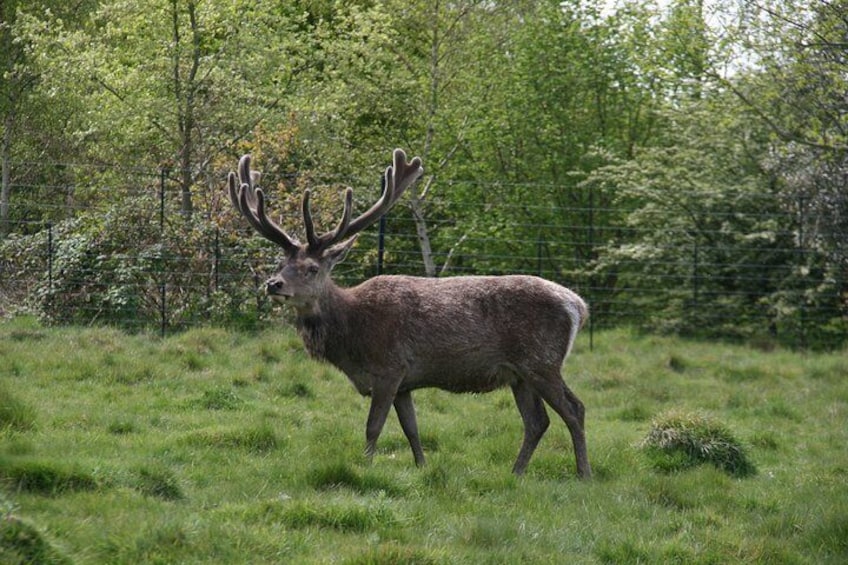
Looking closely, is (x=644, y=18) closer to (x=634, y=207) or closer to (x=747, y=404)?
(x=634, y=207)

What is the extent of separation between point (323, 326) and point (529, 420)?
192cm

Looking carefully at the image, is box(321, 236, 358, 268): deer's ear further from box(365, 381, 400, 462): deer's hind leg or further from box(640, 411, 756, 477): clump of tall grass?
box(640, 411, 756, 477): clump of tall grass

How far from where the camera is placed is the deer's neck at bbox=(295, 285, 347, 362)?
9.34 meters

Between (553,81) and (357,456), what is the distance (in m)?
16.6

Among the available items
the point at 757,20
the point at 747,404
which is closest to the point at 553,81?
the point at 757,20

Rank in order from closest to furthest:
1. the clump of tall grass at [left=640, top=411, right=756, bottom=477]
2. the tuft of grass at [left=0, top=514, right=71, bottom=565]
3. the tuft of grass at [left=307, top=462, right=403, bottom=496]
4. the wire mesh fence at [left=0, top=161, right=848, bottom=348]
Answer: the tuft of grass at [left=0, top=514, right=71, bottom=565] < the tuft of grass at [left=307, top=462, right=403, bottom=496] < the clump of tall grass at [left=640, top=411, right=756, bottom=477] < the wire mesh fence at [left=0, top=161, right=848, bottom=348]

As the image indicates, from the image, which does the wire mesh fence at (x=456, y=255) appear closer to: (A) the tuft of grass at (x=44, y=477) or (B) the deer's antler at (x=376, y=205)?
(B) the deer's antler at (x=376, y=205)

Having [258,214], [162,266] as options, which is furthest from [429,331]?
[162,266]

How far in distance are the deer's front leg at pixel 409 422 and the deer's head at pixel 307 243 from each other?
1.11m

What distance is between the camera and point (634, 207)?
75.7 ft

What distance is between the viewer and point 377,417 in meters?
9.09

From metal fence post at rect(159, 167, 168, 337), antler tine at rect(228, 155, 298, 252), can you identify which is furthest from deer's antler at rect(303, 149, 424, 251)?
metal fence post at rect(159, 167, 168, 337)

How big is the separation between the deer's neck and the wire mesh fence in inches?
261

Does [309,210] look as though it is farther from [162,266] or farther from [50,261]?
[50,261]
